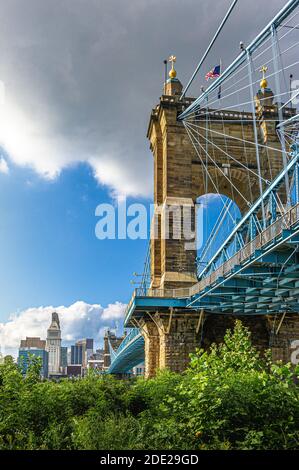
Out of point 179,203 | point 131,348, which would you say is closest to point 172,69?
point 179,203

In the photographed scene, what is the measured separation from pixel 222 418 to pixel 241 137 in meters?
31.5

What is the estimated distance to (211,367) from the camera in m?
11.8

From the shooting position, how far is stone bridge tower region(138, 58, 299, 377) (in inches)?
1206

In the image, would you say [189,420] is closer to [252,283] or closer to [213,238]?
[252,283]

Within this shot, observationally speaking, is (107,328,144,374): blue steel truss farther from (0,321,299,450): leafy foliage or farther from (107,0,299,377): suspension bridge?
(0,321,299,450): leafy foliage

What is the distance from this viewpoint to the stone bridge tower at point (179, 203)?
30628 millimetres

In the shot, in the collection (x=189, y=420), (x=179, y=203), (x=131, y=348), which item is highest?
(x=179, y=203)

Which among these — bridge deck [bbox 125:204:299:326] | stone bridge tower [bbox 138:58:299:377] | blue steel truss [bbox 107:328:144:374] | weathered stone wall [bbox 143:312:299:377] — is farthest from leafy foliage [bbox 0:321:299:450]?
blue steel truss [bbox 107:328:144:374]

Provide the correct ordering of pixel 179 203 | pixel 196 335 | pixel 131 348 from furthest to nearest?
pixel 131 348, pixel 179 203, pixel 196 335

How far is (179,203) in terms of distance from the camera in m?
34.7

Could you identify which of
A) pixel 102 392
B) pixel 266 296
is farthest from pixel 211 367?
pixel 266 296

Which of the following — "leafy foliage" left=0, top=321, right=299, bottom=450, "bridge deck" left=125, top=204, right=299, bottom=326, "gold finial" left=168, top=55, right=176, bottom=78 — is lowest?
"leafy foliage" left=0, top=321, right=299, bottom=450

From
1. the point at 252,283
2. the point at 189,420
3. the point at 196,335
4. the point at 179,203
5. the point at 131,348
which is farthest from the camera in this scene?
the point at 131,348

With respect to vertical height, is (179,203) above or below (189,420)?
above
